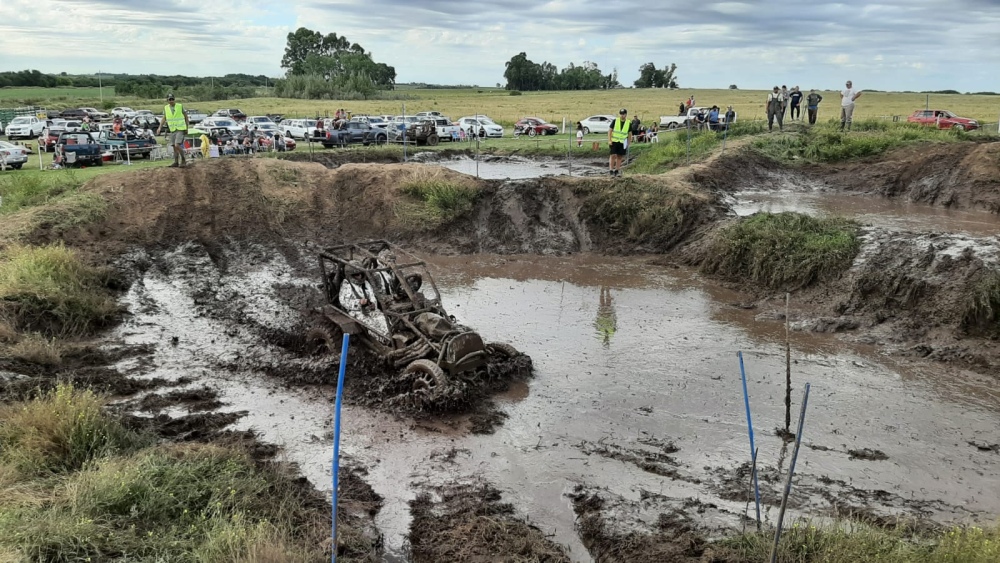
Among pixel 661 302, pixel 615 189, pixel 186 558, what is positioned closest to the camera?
pixel 186 558

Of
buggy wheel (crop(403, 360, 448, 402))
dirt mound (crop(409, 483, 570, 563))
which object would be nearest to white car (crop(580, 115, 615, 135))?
buggy wheel (crop(403, 360, 448, 402))

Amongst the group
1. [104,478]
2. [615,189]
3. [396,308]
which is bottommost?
[104,478]

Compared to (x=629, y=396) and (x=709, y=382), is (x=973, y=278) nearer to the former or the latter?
(x=709, y=382)

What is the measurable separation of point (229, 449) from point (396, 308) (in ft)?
11.5

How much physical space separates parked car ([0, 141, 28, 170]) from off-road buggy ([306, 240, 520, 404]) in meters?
22.1

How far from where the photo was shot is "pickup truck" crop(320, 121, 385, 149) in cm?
3312

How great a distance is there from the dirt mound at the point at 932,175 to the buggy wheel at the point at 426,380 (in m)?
17.3

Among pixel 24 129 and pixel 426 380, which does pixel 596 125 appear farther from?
pixel 24 129

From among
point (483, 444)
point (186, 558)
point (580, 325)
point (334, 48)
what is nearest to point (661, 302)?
point (580, 325)

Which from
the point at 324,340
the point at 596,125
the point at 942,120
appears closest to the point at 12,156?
the point at 324,340

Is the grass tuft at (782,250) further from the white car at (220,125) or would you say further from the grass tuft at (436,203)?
the white car at (220,125)

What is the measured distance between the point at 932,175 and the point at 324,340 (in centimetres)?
1932

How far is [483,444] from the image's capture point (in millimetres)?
9000

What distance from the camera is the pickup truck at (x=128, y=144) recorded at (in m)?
27.0
